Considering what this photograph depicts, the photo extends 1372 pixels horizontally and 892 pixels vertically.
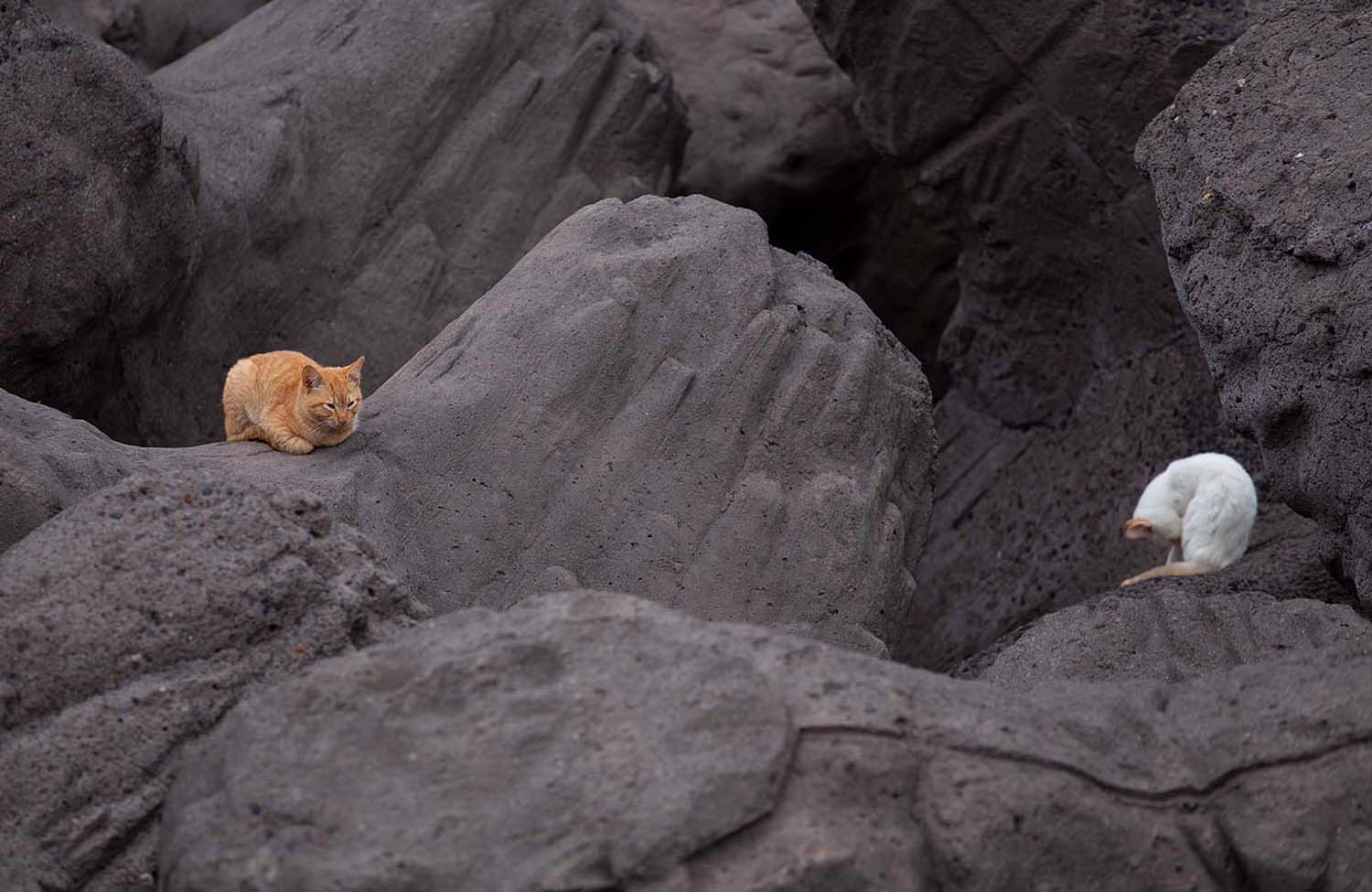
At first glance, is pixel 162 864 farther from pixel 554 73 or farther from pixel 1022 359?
pixel 1022 359

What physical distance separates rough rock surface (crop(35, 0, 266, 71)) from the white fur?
4.96 metres

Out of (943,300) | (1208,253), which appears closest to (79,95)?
(1208,253)

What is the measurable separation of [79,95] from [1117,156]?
395 cm

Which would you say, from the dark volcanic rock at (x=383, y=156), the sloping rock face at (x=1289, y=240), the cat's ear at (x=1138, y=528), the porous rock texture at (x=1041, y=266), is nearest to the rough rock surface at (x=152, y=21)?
the dark volcanic rock at (x=383, y=156)

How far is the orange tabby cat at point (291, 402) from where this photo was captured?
444 centimetres

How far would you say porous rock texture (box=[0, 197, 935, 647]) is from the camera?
4.42 meters

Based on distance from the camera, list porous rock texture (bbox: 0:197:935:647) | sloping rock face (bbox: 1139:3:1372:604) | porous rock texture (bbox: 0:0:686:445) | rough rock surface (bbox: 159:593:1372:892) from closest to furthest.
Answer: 1. rough rock surface (bbox: 159:593:1372:892)
2. sloping rock face (bbox: 1139:3:1372:604)
3. porous rock texture (bbox: 0:197:935:647)
4. porous rock texture (bbox: 0:0:686:445)

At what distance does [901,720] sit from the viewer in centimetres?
285

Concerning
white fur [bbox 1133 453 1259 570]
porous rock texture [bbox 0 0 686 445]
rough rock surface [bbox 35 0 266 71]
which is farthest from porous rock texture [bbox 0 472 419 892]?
rough rock surface [bbox 35 0 266 71]

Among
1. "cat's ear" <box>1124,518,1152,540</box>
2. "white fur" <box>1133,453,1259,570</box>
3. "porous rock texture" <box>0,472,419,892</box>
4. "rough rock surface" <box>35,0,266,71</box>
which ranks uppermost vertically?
"porous rock texture" <box>0,472,419,892</box>

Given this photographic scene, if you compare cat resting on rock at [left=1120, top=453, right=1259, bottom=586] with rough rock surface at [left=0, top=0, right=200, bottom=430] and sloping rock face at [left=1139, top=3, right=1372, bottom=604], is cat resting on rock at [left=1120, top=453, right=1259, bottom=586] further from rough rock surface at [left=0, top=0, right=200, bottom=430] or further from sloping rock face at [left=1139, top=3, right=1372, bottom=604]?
rough rock surface at [left=0, top=0, right=200, bottom=430]

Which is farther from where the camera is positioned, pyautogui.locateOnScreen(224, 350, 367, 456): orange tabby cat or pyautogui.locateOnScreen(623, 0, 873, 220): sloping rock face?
pyautogui.locateOnScreen(623, 0, 873, 220): sloping rock face

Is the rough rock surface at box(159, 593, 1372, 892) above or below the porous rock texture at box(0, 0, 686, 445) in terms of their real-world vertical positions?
above

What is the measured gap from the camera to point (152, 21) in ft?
26.3
